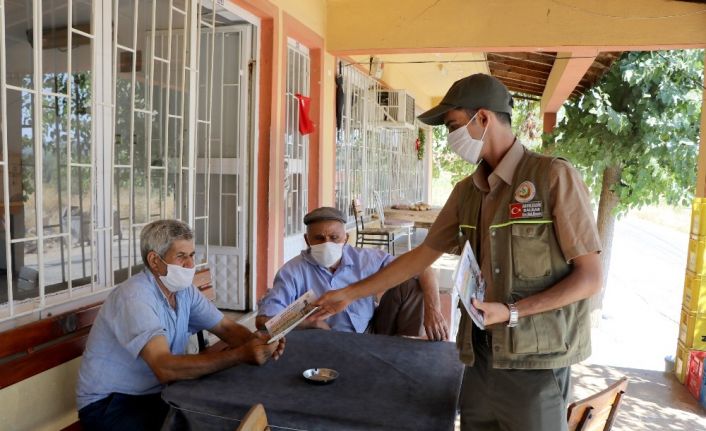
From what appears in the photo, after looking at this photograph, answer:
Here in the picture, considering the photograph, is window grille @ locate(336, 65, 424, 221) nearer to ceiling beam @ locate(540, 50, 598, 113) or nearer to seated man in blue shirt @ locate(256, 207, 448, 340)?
ceiling beam @ locate(540, 50, 598, 113)

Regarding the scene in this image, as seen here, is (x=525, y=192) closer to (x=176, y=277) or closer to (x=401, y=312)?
(x=176, y=277)

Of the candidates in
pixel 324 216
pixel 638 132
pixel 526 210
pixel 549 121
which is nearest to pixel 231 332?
pixel 324 216

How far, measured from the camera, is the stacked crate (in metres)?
4.12

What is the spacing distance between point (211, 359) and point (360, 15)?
460 cm

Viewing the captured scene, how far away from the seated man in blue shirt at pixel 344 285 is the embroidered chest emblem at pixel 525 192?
1.14 m

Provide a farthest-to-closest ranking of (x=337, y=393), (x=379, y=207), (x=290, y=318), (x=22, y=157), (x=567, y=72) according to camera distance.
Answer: (x=379, y=207) → (x=567, y=72) → (x=22, y=157) → (x=290, y=318) → (x=337, y=393)

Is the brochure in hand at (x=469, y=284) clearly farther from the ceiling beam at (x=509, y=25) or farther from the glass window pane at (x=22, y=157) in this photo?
the ceiling beam at (x=509, y=25)

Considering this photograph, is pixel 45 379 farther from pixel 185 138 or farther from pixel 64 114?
pixel 185 138

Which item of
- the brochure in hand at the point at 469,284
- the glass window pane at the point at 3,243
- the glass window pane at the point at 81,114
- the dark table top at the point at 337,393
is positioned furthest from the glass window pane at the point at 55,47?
the brochure in hand at the point at 469,284

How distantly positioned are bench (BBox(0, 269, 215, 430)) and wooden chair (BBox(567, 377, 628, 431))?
6.10 ft

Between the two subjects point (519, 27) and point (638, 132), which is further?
point (638, 132)

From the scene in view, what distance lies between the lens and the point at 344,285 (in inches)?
109

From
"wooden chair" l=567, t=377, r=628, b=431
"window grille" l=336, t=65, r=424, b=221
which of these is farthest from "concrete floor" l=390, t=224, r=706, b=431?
"wooden chair" l=567, t=377, r=628, b=431

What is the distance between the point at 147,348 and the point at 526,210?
1.27m
